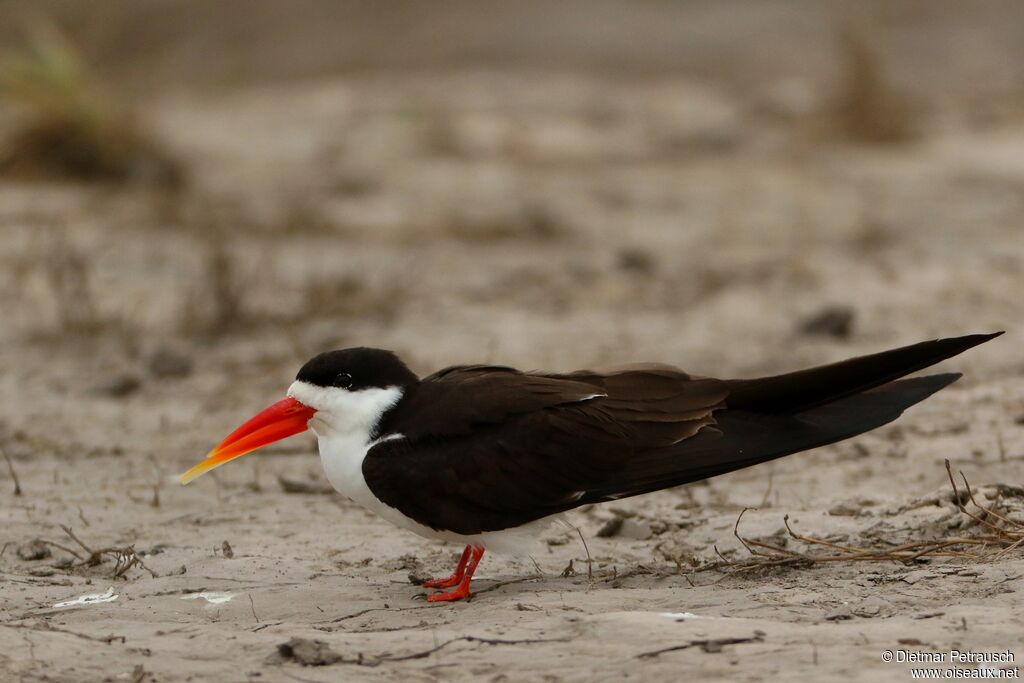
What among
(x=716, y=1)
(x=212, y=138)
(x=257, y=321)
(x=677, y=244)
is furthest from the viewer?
(x=716, y=1)

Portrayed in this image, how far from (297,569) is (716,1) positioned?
48.9ft

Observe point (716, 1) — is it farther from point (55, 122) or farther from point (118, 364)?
point (118, 364)

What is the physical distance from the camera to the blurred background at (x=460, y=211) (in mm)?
7102

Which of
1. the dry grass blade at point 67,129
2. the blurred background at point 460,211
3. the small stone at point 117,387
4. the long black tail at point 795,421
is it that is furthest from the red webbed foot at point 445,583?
the dry grass blade at point 67,129

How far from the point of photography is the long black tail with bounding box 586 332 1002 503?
12.9 feet

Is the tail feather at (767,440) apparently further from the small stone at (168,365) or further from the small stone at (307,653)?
the small stone at (168,365)

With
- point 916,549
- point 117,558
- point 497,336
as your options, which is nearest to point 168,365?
point 497,336

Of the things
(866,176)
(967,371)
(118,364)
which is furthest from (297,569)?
(866,176)

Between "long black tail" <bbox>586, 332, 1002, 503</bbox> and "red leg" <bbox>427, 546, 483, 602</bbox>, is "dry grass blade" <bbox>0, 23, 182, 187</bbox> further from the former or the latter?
"long black tail" <bbox>586, 332, 1002, 503</bbox>

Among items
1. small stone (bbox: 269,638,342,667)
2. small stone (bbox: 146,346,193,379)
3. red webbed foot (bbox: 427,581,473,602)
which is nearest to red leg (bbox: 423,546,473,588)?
red webbed foot (bbox: 427,581,473,602)

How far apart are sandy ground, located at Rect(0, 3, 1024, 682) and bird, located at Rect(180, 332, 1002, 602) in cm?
25

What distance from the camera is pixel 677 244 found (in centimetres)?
921

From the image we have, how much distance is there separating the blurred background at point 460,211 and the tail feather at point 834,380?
2.51 meters

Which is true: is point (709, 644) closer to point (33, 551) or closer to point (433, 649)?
point (433, 649)
